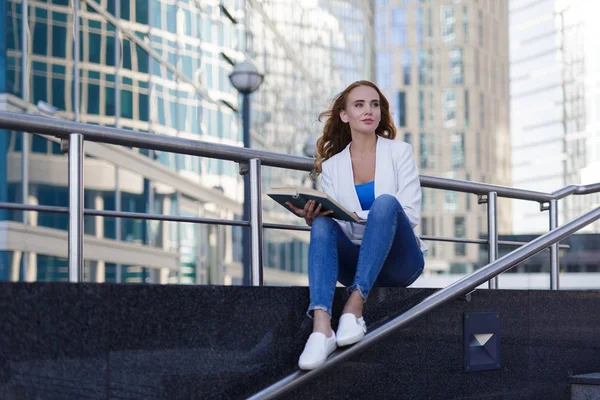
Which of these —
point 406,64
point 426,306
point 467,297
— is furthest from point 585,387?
point 406,64

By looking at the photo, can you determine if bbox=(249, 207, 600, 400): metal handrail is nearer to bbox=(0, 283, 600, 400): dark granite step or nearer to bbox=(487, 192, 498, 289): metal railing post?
bbox=(0, 283, 600, 400): dark granite step

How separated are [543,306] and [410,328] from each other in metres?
1.22

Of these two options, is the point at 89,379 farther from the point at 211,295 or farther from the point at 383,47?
the point at 383,47

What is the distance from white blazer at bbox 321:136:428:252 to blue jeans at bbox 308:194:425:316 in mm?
105

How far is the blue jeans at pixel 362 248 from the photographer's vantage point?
4.41 m

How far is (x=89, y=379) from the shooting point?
3799 mm

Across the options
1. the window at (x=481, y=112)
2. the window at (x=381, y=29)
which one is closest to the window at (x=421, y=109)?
the window at (x=481, y=112)

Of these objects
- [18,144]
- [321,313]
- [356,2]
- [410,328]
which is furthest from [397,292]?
[356,2]

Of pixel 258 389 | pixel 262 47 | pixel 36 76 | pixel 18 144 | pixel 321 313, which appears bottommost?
pixel 258 389

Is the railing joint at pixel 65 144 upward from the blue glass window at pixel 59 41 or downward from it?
downward

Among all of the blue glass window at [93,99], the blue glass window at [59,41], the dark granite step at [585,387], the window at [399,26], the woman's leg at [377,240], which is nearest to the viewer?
the woman's leg at [377,240]

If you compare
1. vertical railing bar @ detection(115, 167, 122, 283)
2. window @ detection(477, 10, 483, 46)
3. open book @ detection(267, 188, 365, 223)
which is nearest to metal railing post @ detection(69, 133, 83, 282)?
open book @ detection(267, 188, 365, 223)

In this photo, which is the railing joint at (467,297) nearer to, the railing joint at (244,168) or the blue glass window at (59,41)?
the railing joint at (244,168)

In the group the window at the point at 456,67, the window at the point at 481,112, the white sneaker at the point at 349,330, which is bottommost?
the white sneaker at the point at 349,330
